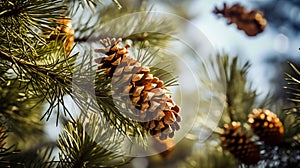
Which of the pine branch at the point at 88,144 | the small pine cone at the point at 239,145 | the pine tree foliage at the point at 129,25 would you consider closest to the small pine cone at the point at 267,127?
the small pine cone at the point at 239,145

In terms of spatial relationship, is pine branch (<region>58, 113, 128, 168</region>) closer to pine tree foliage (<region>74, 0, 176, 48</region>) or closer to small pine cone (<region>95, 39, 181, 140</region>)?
small pine cone (<region>95, 39, 181, 140</region>)

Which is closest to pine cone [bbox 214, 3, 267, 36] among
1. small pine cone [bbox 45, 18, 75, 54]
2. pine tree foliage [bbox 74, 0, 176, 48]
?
pine tree foliage [bbox 74, 0, 176, 48]

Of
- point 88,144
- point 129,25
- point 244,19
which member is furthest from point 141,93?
point 244,19

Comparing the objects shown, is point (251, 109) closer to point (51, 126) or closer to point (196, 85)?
point (196, 85)

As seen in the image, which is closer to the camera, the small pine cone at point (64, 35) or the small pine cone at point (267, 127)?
the small pine cone at point (64, 35)

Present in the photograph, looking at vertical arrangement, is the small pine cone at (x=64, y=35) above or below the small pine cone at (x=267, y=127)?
above

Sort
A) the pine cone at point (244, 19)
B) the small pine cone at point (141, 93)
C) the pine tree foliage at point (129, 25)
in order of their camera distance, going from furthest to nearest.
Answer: the pine cone at point (244, 19)
the pine tree foliage at point (129, 25)
the small pine cone at point (141, 93)

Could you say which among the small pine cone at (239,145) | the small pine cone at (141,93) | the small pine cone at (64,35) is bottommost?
the small pine cone at (239,145)

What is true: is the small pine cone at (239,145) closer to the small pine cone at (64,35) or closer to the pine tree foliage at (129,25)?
the pine tree foliage at (129,25)
